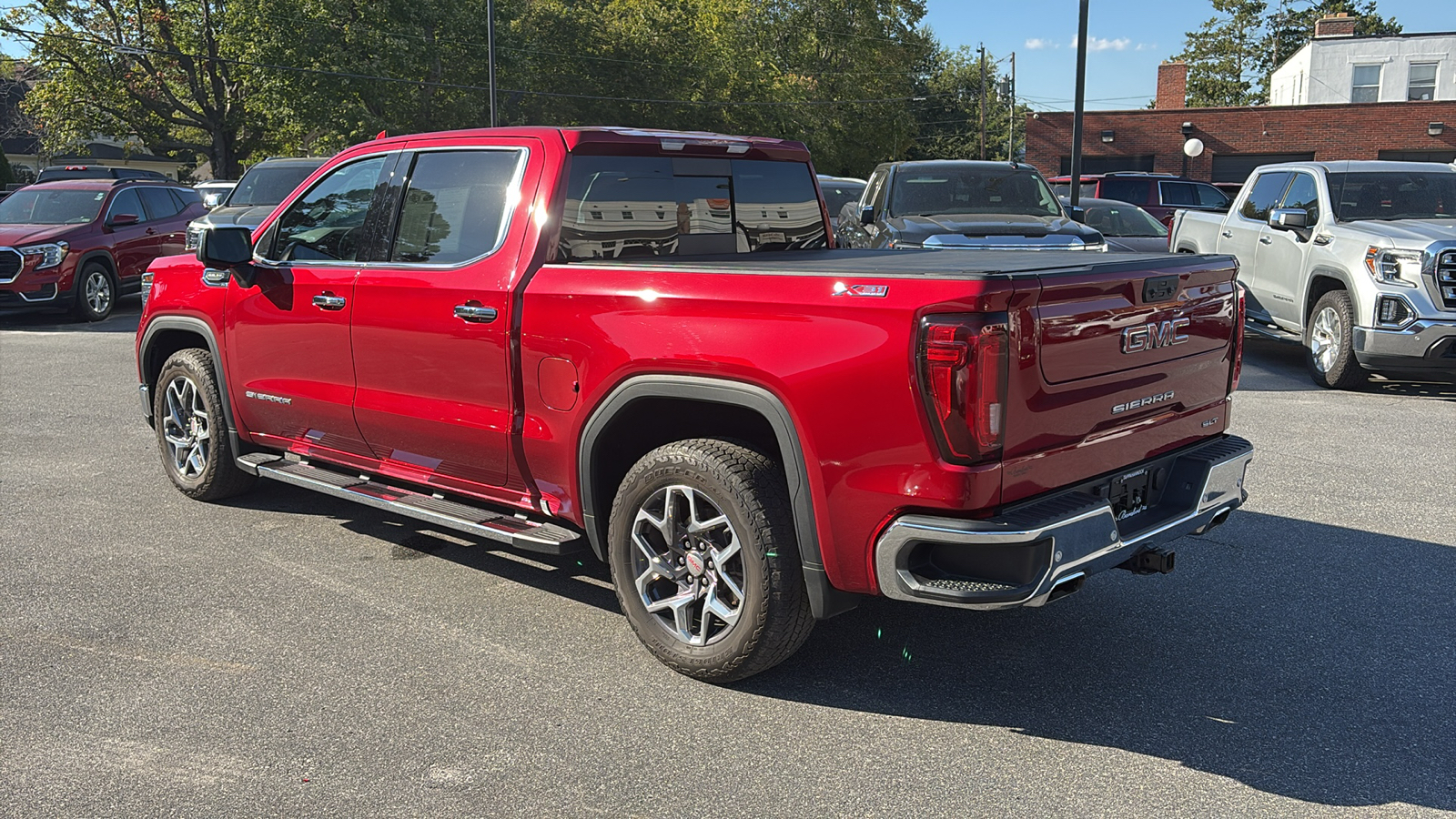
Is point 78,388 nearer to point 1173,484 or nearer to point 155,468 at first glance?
point 155,468

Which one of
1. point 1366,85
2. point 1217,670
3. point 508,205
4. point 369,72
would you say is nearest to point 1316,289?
point 1217,670

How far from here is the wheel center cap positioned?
4070mm

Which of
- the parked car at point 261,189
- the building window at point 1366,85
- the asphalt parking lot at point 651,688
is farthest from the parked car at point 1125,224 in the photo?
the building window at point 1366,85

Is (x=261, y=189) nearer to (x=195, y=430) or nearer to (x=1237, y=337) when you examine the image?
(x=195, y=430)

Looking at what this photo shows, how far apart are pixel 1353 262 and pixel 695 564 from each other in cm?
778

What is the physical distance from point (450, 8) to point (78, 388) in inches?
1414

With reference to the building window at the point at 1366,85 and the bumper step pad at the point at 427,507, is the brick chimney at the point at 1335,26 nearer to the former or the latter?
the building window at the point at 1366,85

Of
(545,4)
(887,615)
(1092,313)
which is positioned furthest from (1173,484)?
(545,4)

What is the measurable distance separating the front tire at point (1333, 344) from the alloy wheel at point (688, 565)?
297 inches

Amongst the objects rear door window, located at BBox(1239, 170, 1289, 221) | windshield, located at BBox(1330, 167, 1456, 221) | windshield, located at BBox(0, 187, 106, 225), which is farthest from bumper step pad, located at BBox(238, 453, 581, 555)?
windshield, located at BBox(0, 187, 106, 225)

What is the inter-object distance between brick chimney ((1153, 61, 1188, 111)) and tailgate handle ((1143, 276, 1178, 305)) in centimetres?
4180

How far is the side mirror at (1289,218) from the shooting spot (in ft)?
33.5

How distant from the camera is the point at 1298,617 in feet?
15.4

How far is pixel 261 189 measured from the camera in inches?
663
